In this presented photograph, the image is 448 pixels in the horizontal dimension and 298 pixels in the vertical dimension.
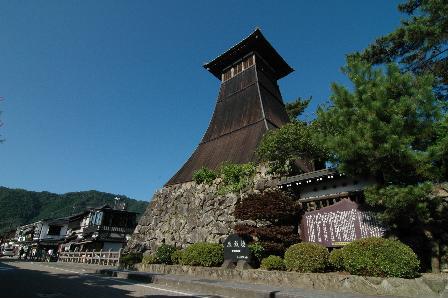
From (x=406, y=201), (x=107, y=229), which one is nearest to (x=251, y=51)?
(x=406, y=201)

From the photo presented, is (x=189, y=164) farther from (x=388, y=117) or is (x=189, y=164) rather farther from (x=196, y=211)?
(x=388, y=117)

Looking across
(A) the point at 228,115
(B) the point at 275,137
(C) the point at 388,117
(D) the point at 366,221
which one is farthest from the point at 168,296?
(A) the point at 228,115

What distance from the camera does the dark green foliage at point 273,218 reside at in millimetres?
13617

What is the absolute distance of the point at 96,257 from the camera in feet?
88.1

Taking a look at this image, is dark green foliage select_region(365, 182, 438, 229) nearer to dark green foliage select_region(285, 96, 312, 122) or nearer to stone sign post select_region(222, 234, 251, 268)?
stone sign post select_region(222, 234, 251, 268)

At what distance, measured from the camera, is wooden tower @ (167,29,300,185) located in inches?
982

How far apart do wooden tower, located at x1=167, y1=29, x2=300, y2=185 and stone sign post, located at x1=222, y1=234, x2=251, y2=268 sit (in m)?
8.17

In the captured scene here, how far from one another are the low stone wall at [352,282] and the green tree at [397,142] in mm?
1504

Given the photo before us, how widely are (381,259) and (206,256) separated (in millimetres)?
8602

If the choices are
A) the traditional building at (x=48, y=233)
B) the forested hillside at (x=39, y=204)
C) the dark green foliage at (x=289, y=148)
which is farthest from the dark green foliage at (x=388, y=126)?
the forested hillside at (x=39, y=204)

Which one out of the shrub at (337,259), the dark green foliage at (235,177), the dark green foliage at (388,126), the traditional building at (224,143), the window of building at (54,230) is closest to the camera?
the dark green foliage at (388,126)

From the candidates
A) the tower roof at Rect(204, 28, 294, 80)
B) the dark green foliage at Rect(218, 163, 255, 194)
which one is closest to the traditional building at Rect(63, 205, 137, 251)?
the tower roof at Rect(204, 28, 294, 80)

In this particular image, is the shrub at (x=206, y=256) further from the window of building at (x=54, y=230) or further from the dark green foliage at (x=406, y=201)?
the window of building at (x=54, y=230)

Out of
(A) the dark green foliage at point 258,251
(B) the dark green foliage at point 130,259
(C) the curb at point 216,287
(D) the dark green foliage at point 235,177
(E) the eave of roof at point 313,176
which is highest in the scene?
(D) the dark green foliage at point 235,177
